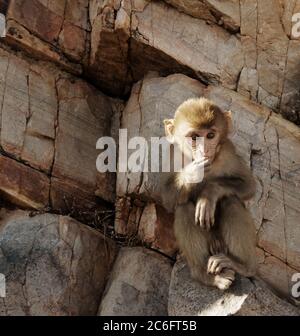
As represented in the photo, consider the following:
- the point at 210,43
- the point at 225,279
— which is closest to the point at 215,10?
the point at 210,43

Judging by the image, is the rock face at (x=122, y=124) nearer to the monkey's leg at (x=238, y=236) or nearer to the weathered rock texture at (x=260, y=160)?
the weathered rock texture at (x=260, y=160)

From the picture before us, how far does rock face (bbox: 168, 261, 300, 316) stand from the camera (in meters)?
6.79

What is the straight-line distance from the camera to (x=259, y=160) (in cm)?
834

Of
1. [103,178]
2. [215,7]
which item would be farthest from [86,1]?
[103,178]

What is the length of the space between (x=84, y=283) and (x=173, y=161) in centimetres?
148

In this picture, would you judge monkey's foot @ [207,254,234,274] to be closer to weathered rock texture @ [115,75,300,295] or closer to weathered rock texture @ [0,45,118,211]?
weathered rock texture @ [115,75,300,295]

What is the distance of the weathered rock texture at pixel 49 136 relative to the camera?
812 centimetres

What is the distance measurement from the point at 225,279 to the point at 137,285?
1.19 meters

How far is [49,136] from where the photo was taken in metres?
8.46

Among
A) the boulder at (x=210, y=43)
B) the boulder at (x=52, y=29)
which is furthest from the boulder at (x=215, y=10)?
the boulder at (x=52, y=29)

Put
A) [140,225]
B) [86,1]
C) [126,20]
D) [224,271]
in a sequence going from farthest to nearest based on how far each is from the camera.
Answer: [86,1], [126,20], [140,225], [224,271]

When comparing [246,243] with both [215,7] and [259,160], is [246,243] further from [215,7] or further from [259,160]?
[215,7]

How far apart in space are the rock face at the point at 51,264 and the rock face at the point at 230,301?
0.97m

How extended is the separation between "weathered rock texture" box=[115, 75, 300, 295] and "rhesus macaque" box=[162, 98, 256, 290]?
0.88m
